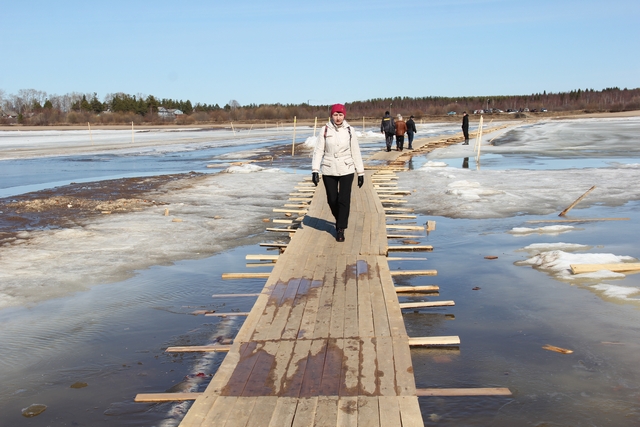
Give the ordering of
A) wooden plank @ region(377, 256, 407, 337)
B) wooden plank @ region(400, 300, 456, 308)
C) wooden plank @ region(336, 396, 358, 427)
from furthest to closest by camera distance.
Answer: wooden plank @ region(400, 300, 456, 308) < wooden plank @ region(377, 256, 407, 337) < wooden plank @ region(336, 396, 358, 427)

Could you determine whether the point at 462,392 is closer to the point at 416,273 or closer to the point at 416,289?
the point at 416,289

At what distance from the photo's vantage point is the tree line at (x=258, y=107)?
10975cm

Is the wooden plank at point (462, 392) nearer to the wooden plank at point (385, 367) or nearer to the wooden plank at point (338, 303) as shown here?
the wooden plank at point (385, 367)

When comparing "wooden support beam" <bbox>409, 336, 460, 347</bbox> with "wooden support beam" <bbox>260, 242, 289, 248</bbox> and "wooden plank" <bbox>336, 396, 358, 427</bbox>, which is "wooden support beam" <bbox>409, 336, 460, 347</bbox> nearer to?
"wooden plank" <bbox>336, 396, 358, 427</bbox>

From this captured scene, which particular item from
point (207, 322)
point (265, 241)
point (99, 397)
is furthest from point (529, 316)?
point (265, 241)

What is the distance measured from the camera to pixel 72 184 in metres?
18.8

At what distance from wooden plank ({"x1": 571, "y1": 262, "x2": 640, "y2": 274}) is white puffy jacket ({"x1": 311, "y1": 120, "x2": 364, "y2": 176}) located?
9.43 ft

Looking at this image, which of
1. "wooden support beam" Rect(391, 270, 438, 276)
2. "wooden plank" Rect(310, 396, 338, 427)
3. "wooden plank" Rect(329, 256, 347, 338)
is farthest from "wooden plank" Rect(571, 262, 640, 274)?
"wooden plank" Rect(310, 396, 338, 427)

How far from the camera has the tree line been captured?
4321 inches

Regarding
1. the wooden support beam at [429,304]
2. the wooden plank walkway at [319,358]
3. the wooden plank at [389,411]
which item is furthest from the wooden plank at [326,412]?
the wooden support beam at [429,304]

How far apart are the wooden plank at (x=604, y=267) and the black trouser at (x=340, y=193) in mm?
2908

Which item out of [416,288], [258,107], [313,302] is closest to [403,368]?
[313,302]

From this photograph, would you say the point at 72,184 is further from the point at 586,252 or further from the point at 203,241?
the point at 586,252

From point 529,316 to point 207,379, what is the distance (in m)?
3.29
